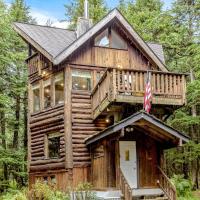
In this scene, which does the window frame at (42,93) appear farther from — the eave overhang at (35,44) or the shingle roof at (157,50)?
the shingle roof at (157,50)

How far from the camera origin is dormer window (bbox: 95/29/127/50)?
21.8 m

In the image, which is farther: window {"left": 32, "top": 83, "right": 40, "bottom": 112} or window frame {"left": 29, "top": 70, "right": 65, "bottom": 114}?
window {"left": 32, "top": 83, "right": 40, "bottom": 112}

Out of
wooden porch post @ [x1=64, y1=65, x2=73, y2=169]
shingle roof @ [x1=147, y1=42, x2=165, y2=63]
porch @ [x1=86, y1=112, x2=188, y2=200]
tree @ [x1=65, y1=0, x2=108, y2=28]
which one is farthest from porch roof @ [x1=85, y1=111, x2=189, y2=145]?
tree @ [x1=65, y1=0, x2=108, y2=28]

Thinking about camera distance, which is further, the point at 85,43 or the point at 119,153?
the point at 85,43

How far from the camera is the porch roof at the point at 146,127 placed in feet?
56.1

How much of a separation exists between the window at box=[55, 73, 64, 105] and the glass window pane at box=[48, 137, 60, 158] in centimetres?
179

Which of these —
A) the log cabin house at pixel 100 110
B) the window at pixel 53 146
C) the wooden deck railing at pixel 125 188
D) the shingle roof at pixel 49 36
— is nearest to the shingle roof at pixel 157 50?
the log cabin house at pixel 100 110

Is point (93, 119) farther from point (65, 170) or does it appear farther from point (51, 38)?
point (51, 38)

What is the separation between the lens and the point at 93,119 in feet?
67.9

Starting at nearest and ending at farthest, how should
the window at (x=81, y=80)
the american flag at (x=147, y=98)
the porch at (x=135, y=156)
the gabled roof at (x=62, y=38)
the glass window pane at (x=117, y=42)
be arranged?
the american flag at (x=147, y=98) < the porch at (x=135, y=156) < the gabled roof at (x=62, y=38) < the window at (x=81, y=80) < the glass window pane at (x=117, y=42)

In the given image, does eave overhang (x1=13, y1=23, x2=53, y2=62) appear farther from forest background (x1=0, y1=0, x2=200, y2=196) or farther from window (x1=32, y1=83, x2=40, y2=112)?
forest background (x1=0, y1=0, x2=200, y2=196)

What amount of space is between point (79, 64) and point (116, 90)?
3773mm

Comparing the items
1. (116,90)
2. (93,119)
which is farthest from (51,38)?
(116,90)

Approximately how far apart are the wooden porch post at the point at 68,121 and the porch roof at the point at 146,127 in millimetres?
1042
